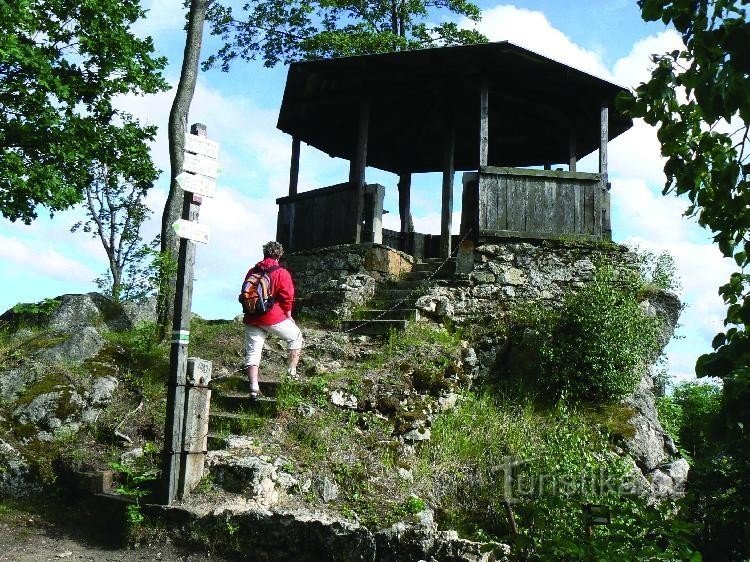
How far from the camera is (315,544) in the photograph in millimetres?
6477

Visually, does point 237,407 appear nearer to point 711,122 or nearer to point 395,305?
point 395,305

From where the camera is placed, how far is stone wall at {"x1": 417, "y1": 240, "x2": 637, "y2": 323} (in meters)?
11.7

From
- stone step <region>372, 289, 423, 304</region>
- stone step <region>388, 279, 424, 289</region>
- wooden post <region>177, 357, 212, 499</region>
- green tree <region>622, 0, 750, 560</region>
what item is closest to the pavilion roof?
stone step <region>388, 279, 424, 289</region>

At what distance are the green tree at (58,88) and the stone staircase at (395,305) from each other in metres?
5.97

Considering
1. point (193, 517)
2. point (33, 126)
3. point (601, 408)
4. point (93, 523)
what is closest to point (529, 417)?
point (601, 408)

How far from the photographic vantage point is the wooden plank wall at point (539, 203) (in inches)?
492

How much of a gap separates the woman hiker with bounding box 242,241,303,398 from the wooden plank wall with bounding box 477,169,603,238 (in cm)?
454

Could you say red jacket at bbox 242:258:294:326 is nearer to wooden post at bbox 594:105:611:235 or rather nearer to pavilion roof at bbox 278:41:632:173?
pavilion roof at bbox 278:41:632:173

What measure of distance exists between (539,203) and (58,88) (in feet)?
28.6

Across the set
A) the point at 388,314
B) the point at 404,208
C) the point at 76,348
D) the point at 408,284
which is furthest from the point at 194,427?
the point at 404,208

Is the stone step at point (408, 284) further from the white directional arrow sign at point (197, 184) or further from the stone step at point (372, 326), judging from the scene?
the white directional arrow sign at point (197, 184)

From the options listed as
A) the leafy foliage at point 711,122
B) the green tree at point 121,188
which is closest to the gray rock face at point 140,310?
the green tree at point 121,188

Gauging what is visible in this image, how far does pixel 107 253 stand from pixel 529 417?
13.2 metres

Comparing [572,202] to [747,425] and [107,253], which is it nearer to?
[747,425]
